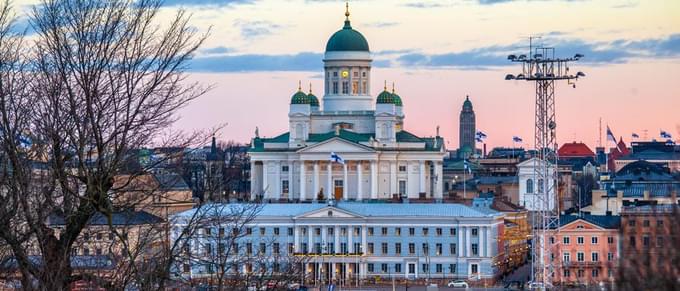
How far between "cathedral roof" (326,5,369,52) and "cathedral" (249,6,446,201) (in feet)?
14.6

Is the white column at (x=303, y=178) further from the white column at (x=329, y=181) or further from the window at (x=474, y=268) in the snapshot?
the window at (x=474, y=268)

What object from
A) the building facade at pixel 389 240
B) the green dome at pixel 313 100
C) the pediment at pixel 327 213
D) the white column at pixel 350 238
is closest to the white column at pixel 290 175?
the green dome at pixel 313 100

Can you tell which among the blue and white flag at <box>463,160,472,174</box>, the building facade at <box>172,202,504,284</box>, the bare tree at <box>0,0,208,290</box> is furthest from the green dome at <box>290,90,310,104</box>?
the bare tree at <box>0,0,208,290</box>

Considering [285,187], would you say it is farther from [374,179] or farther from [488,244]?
[488,244]

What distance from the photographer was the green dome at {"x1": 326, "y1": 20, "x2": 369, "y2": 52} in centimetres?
11838

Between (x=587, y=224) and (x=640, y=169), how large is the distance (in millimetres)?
40858

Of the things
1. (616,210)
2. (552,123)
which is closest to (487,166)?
(616,210)

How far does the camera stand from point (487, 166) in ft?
523

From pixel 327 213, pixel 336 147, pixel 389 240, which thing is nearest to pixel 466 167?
pixel 336 147

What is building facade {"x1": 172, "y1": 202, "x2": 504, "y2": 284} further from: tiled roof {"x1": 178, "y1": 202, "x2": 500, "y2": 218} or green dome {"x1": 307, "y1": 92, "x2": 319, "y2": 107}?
green dome {"x1": 307, "y1": 92, "x2": 319, "y2": 107}

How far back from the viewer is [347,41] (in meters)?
119

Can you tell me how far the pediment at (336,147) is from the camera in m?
110

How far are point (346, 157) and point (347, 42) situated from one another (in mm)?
11374

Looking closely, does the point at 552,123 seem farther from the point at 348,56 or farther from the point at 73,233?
the point at 348,56
